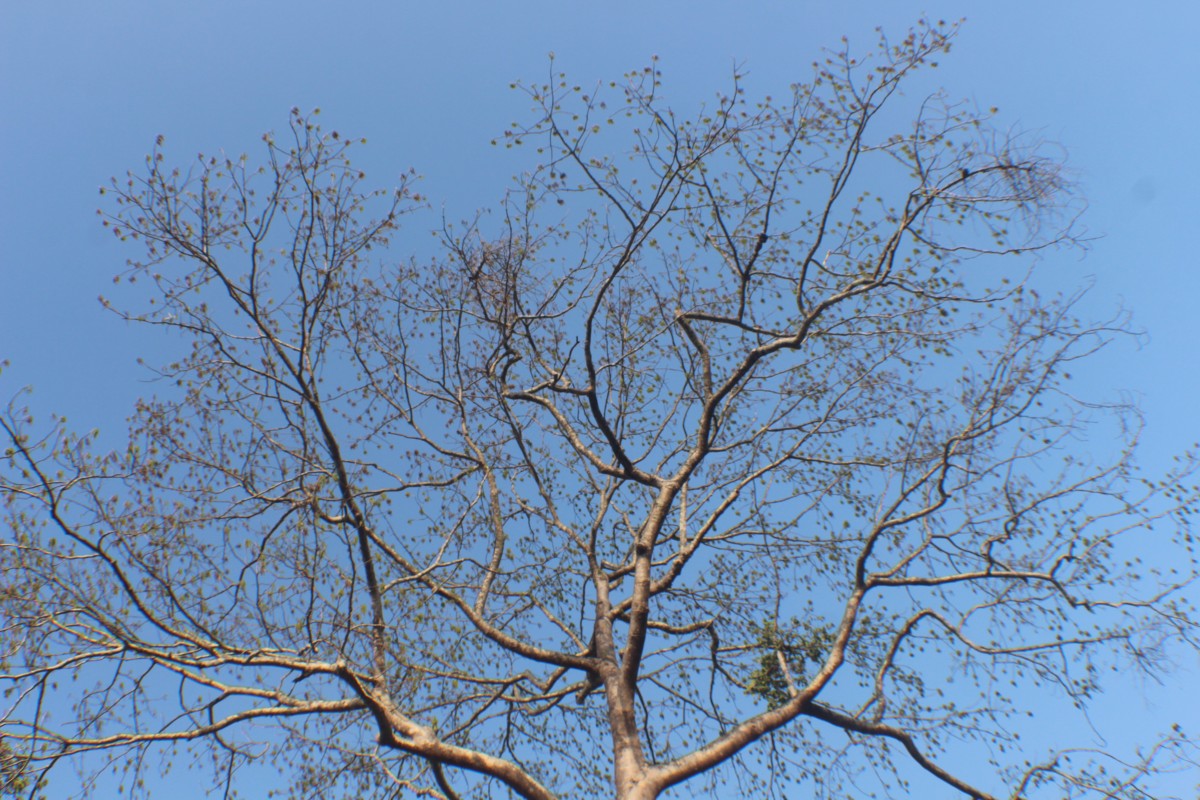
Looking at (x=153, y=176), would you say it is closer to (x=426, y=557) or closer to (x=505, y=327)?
(x=505, y=327)

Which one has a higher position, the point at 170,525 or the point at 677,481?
the point at 170,525

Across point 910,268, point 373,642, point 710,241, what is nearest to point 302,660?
point 373,642

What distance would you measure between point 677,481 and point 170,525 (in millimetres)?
5686

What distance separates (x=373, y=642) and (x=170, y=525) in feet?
8.94

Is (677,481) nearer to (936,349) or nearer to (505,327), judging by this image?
(505,327)

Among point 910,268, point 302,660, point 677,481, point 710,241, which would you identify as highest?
point 710,241

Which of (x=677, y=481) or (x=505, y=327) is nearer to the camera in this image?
(x=677, y=481)

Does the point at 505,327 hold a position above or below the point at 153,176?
below

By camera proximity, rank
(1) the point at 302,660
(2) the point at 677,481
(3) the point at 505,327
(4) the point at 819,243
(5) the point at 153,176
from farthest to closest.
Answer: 1. (3) the point at 505,327
2. (2) the point at 677,481
3. (4) the point at 819,243
4. (5) the point at 153,176
5. (1) the point at 302,660

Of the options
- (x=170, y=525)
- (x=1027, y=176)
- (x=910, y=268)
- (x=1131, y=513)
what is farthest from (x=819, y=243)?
(x=170, y=525)

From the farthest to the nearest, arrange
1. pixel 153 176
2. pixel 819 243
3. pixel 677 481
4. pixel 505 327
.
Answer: pixel 505 327
pixel 677 481
pixel 819 243
pixel 153 176

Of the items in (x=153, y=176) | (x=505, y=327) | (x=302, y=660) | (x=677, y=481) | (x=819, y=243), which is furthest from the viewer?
(x=505, y=327)

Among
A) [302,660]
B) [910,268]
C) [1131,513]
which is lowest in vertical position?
[1131,513]

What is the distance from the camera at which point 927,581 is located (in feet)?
29.6
